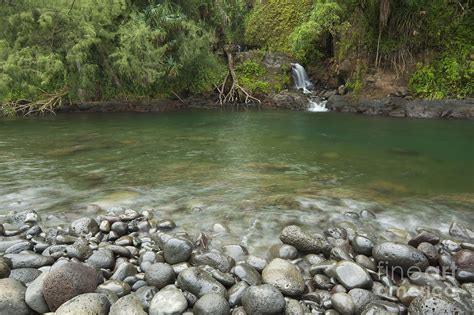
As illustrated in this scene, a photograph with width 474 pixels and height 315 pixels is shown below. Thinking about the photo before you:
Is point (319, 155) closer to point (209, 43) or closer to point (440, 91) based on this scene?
point (440, 91)

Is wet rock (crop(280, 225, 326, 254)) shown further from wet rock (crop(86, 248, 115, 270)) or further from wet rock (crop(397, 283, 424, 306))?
wet rock (crop(86, 248, 115, 270))

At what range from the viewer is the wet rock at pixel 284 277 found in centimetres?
369

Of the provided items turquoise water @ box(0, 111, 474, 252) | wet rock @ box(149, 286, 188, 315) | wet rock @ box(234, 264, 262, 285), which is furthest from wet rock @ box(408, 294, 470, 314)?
wet rock @ box(149, 286, 188, 315)

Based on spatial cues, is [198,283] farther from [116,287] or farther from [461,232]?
[461,232]

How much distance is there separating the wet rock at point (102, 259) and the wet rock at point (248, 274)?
4.46ft

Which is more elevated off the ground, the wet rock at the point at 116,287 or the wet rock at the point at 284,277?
the wet rock at the point at 284,277

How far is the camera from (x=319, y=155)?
9.30m

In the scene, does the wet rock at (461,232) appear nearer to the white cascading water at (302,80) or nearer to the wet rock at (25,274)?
the wet rock at (25,274)

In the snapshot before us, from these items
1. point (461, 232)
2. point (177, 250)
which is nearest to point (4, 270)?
point (177, 250)

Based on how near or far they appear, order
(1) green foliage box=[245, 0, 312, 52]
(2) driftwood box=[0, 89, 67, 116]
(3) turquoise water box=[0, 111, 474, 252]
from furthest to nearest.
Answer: (1) green foliage box=[245, 0, 312, 52] < (2) driftwood box=[0, 89, 67, 116] < (3) turquoise water box=[0, 111, 474, 252]

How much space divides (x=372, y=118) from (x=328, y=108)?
9.80 ft

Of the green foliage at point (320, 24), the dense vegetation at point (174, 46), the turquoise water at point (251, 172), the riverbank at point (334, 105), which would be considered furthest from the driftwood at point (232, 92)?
the turquoise water at point (251, 172)

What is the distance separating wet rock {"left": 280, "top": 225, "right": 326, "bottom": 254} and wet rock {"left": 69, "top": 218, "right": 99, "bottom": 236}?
2460 mm

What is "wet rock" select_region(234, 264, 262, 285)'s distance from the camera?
152 inches
